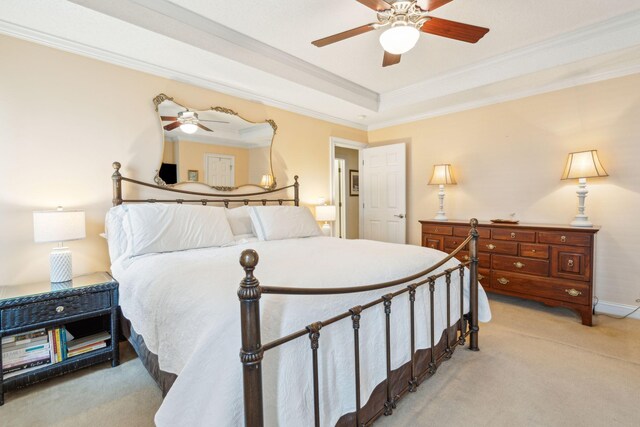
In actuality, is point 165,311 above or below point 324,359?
above

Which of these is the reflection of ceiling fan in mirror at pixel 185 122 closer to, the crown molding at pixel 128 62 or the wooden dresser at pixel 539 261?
the crown molding at pixel 128 62

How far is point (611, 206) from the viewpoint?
3.11 meters

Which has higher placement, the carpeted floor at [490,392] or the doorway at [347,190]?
the doorway at [347,190]

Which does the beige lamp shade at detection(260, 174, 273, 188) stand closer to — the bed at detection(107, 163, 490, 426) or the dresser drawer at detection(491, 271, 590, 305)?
the bed at detection(107, 163, 490, 426)

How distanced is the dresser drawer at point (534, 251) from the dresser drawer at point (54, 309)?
373cm

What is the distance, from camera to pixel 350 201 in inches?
258

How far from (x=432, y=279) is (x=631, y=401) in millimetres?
1295

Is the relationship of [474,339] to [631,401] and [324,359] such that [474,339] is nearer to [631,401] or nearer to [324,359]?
[631,401]

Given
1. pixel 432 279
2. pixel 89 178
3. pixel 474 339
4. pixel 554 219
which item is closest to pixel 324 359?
pixel 432 279

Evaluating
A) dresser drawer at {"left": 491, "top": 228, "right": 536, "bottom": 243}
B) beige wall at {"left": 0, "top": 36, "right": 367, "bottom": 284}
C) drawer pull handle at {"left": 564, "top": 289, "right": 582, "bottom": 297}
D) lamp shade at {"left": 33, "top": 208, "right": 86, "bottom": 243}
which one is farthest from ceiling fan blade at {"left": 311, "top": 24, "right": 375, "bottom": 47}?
drawer pull handle at {"left": 564, "top": 289, "right": 582, "bottom": 297}

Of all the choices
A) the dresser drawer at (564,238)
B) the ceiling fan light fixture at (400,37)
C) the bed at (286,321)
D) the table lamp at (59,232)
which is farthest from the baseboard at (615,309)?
the table lamp at (59,232)

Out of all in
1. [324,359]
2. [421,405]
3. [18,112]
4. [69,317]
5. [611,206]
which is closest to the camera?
[324,359]

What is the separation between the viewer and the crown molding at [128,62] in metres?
2.28

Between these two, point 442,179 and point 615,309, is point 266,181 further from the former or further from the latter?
point 615,309
